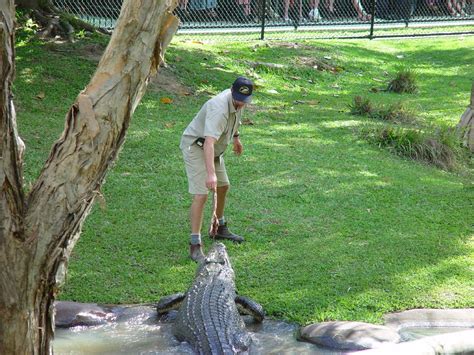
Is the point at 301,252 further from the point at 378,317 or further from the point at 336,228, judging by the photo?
the point at 378,317

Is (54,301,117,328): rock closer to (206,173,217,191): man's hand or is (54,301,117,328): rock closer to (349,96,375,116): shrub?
(206,173,217,191): man's hand

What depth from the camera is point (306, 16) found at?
1709cm

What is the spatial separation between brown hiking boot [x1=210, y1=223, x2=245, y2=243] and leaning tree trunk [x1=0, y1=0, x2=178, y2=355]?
310cm

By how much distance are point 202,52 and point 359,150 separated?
4170mm

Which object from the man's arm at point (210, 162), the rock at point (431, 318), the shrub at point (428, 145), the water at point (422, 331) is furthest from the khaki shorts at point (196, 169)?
the shrub at point (428, 145)

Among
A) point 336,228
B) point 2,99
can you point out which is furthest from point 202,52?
point 2,99

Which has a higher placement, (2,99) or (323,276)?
(2,99)

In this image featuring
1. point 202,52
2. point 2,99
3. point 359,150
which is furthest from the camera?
point 202,52

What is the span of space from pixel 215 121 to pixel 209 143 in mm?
173

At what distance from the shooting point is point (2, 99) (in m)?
3.34

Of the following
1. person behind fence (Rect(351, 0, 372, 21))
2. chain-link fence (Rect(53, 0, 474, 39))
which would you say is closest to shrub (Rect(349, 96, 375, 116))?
chain-link fence (Rect(53, 0, 474, 39))

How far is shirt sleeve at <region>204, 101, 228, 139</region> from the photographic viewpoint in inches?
232

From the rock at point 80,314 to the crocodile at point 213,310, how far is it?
1.20 ft

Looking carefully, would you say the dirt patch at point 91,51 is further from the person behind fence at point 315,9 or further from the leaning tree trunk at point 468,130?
the person behind fence at point 315,9
